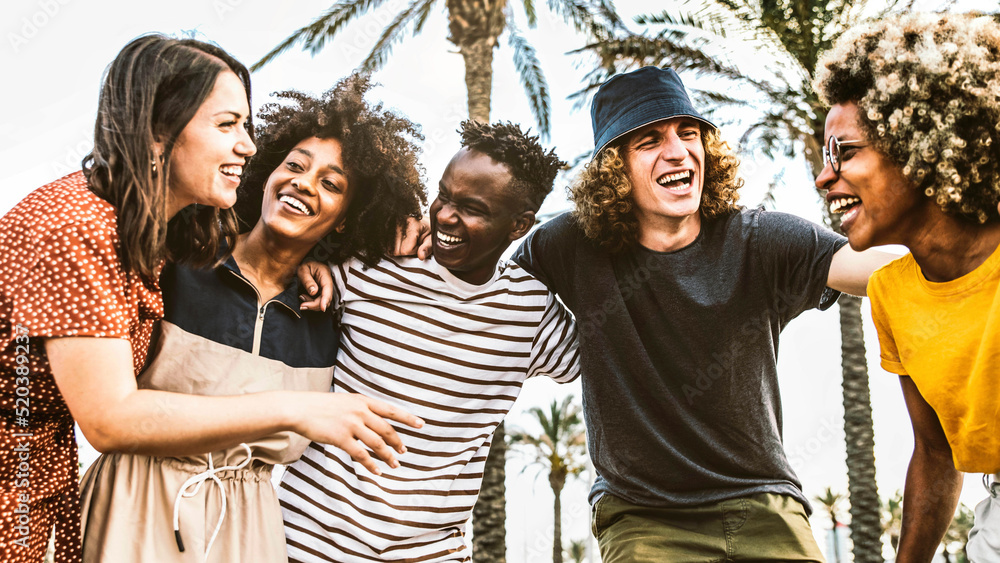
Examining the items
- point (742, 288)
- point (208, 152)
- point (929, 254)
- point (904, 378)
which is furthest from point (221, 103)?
point (904, 378)

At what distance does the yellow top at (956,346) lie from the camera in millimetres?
2381

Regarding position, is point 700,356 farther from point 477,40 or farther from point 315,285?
point 477,40

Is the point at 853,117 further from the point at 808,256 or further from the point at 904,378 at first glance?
the point at 904,378

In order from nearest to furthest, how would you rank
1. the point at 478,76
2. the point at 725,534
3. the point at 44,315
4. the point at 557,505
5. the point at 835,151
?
the point at 44,315 → the point at 835,151 → the point at 725,534 → the point at 478,76 → the point at 557,505

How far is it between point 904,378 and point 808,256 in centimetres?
66

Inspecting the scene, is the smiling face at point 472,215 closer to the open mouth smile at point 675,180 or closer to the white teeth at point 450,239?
the white teeth at point 450,239

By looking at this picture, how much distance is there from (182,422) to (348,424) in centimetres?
53

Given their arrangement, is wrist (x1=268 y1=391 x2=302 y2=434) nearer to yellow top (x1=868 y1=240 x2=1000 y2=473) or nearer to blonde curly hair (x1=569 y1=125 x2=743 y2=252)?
blonde curly hair (x1=569 y1=125 x2=743 y2=252)

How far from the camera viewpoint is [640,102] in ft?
11.9

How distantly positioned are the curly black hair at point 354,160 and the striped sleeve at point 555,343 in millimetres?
842

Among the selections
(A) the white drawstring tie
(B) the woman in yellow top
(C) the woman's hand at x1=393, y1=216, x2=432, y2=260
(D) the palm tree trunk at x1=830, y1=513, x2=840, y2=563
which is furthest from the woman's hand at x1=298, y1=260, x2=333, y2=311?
(D) the palm tree trunk at x1=830, y1=513, x2=840, y2=563

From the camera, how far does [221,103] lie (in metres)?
2.82

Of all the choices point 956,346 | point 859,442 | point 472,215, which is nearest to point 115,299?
point 472,215

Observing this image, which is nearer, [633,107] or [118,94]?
[118,94]
